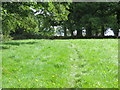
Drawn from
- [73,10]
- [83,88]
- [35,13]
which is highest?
[73,10]

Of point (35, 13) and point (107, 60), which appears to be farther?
point (35, 13)

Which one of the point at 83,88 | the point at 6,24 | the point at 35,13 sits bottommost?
the point at 83,88

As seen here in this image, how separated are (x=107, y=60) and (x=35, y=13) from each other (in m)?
4.75

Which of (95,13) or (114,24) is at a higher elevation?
(95,13)

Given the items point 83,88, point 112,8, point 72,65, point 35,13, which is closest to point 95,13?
point 112,8

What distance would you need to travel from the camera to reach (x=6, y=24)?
23.1 feet

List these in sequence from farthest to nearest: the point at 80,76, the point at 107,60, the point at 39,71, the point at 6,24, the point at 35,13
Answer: the point at 35,13 → the point at 6,24 → the point at 107,60 → the point at 39,71 → the point at 80,76

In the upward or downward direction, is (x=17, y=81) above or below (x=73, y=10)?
below

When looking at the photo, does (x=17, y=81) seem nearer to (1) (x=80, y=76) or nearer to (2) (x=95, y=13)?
(1) (x=80, y=76)

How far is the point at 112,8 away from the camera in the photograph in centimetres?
1695

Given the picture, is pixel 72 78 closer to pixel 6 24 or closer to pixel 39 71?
pixel 39 71

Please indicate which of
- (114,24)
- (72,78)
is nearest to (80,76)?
(72,78)

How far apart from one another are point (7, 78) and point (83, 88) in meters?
1.79

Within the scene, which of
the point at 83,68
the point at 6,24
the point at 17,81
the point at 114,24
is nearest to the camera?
the point at 17,81
